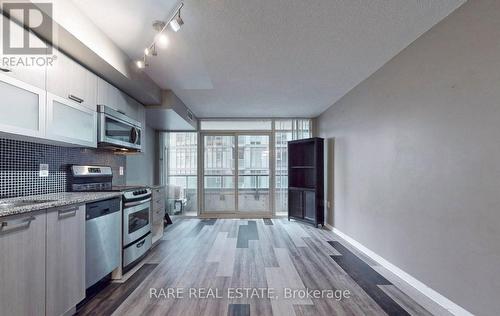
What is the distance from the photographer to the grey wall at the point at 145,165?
4047 millimetres

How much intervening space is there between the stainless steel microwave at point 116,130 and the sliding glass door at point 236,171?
7.62ft

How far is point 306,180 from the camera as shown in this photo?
5078 millimetres

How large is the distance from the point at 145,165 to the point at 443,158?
475 cm

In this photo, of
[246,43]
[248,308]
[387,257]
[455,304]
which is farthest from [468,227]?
[246,43]

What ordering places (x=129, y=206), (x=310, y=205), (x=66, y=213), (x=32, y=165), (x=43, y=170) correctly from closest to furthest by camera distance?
(x=66, y=213)
(x=32, y=165)
(x=43, y=170)
(x=129, y=206)
(x=310, y=205)

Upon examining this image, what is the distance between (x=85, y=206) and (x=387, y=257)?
313 cm

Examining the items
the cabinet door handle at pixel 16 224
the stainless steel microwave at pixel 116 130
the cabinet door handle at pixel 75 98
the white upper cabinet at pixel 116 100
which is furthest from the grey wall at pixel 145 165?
the cabinet door handle at pixel 16 224

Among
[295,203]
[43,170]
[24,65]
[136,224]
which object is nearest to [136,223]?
[136,224]

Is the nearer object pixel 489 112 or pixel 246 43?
pixel 489 112

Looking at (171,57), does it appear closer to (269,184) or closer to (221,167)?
(221,167)

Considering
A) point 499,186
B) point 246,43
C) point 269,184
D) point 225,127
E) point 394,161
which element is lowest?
point 269,184

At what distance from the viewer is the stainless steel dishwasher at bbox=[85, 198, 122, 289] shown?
1.95 meters

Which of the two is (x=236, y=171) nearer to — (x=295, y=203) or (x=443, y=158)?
(x=295, y=203)

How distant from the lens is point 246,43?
2.23 metres
